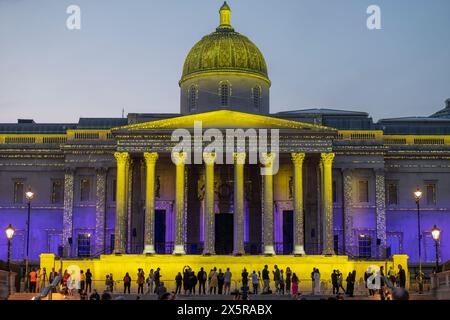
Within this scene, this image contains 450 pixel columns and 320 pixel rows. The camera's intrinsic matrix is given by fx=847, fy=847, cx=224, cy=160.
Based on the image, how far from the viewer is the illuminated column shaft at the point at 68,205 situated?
6581cm

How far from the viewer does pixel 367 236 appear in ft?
217

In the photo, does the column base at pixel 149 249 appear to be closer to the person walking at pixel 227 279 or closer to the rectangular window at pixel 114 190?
the rectangular window at pixel 114 190

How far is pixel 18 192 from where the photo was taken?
68562 mm

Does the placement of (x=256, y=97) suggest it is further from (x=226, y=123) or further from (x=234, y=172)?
(x=234, y=172)

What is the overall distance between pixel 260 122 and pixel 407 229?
15.9 metres

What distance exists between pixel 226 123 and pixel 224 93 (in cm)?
856

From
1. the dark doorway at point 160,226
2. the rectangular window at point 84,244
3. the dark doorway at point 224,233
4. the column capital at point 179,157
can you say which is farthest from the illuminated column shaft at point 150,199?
the rectangular window at point 84,244

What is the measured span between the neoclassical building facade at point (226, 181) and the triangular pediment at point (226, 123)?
0.08 m

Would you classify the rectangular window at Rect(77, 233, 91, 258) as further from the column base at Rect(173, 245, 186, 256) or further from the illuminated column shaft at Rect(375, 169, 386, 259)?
the illuminated column shaft at Rect(375, 169, 386, 259)

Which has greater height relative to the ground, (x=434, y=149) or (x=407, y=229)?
(x=434, y=149)
